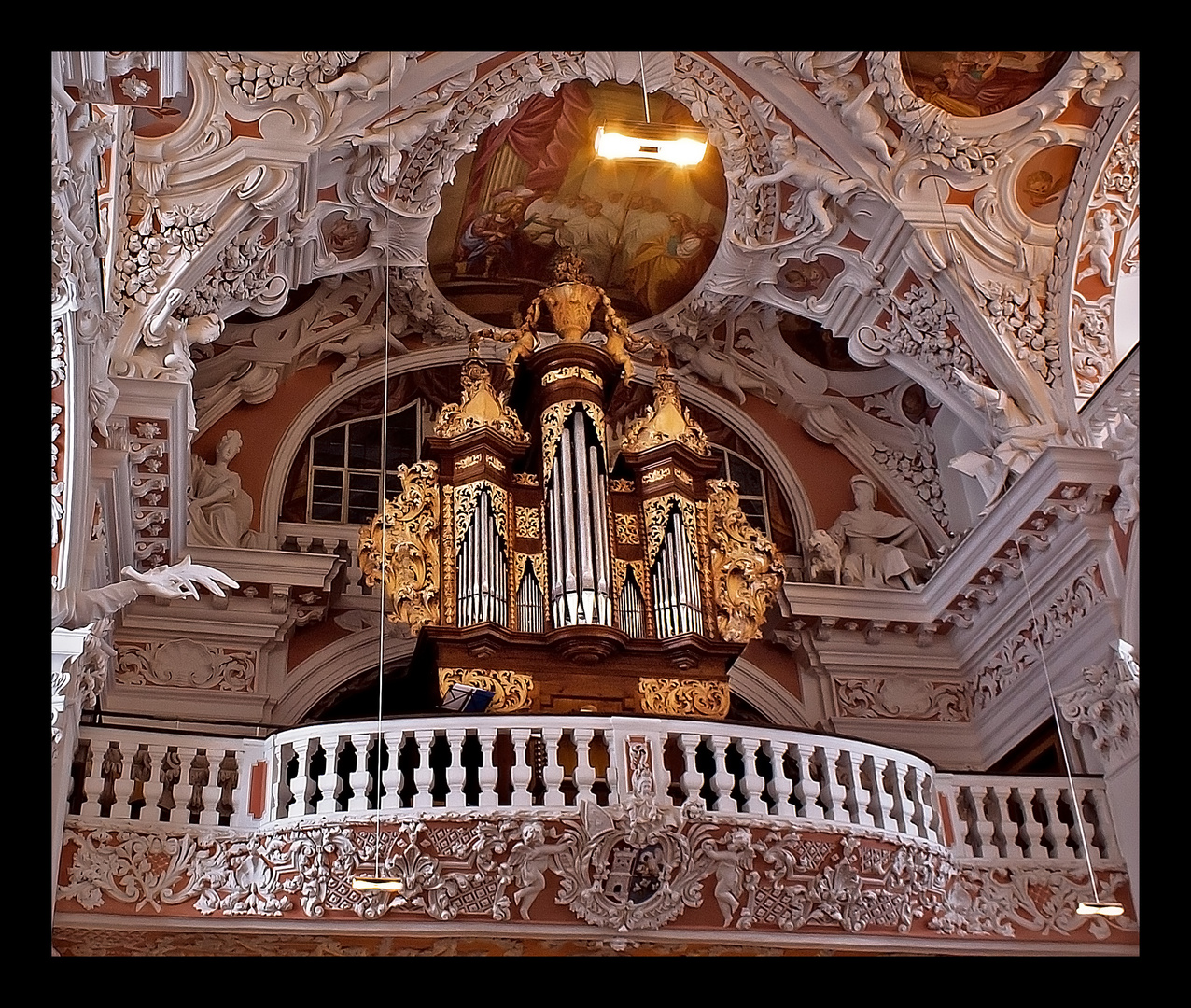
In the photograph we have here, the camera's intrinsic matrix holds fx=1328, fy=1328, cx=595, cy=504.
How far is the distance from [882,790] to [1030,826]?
1.24 meters

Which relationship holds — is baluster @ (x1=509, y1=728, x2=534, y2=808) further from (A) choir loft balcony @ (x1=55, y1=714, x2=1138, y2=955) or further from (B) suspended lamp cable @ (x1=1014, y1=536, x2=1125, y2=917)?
(B) suspended lamp cable @ (x1=1014, y1=536, x2=1125, y2=917)

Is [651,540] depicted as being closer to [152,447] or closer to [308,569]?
[308,569]

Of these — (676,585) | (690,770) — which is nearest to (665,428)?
(676,585)

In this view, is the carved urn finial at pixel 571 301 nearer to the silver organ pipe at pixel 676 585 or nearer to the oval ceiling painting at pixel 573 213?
the oval ceiling painting at pixel 573 213

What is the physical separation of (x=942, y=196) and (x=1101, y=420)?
7.14 ft

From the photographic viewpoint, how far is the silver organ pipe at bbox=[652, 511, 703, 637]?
9.39 m

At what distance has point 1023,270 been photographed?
10.4 metres

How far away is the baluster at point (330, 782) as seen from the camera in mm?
7930

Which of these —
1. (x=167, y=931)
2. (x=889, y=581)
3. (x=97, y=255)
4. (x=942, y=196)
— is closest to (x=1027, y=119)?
(x=942, y=196)

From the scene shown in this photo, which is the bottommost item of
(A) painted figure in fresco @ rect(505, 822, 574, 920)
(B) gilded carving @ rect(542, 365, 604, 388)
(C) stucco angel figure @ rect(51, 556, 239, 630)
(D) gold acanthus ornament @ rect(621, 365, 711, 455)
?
(A) painted figure in fresco @ rect(505, 822, 574, 920)

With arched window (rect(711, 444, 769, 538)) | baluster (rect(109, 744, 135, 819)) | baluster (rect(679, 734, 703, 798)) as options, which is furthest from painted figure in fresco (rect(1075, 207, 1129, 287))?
baluster (rect(109, 744, 135, 819))

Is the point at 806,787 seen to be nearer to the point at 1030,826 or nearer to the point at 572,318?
the point at 1030,826

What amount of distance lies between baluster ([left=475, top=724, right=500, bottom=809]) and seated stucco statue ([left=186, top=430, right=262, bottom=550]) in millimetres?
3497

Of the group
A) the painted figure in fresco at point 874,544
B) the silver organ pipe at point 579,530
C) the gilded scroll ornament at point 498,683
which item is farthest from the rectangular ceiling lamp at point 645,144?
the painted figure in fresco at point 874,544
